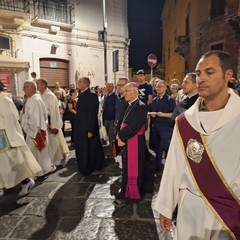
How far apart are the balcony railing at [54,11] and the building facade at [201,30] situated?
946 centimetres

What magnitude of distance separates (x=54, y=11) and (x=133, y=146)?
39.8ft

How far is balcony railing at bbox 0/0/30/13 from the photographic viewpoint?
1192 cm

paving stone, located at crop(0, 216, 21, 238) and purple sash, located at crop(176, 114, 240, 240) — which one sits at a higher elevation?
purple sash, located at crop(176, 114, 240, 240)

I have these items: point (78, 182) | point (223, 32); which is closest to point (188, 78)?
point (78, 182)

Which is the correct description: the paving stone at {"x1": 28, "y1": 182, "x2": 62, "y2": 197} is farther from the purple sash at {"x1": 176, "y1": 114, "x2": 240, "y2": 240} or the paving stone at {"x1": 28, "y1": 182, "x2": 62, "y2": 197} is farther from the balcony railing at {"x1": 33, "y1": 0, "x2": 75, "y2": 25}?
the balcony railing at {"x1": 33, "y1": 0, "x2": 75, "y2": 25}

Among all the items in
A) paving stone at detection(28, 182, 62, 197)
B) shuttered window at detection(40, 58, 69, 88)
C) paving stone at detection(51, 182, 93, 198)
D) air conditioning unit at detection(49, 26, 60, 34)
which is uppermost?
air conditioning unit at detection(49, 26, 60, 34)

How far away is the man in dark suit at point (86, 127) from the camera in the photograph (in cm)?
524

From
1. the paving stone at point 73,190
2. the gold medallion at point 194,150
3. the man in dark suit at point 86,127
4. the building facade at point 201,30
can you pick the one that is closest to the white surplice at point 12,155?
the paving stone at point 73,190

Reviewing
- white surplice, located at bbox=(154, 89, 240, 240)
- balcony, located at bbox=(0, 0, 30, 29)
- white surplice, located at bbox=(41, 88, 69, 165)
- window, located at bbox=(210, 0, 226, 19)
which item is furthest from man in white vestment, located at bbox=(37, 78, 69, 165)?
window, located at bbox=(210, 0, 226, 19)

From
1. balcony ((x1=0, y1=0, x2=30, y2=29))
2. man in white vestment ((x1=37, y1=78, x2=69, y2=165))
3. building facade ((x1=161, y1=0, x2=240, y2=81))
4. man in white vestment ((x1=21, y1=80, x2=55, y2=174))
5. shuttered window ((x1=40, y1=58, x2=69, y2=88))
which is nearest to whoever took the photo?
man in white vestment ((x1=21, y1=80, x2=55, y2=174))

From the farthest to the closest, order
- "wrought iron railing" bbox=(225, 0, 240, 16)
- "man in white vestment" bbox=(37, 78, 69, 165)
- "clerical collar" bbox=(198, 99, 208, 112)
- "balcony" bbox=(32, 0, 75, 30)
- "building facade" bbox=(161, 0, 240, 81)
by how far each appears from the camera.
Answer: "building facade" bbox=(161, 0, 240, 81)
"wrought iron railing" bbox=(225, 0, 240, 16)
"balcony" bbox=(32, 0, 75, 30)
"man in white vestment" bbox=(37, 78, 69, 165)
"clerical collar" bbox=(198, 99, 208, 112)

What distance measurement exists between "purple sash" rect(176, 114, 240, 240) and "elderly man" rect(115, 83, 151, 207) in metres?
2.17

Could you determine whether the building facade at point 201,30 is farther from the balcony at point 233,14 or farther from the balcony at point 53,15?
the balcony at point 53,15

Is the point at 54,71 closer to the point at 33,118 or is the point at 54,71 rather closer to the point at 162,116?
the point at 33,118
